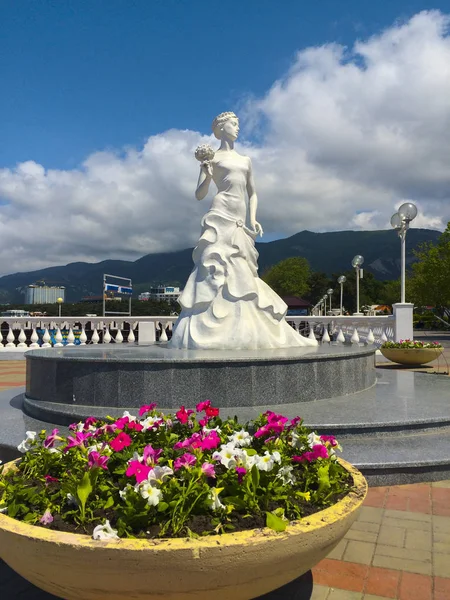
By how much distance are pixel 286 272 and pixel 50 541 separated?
230 feet

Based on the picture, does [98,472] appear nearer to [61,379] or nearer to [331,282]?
[61,379]

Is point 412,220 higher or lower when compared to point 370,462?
higher

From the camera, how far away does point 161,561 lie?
1.79m

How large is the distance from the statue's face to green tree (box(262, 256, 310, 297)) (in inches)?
2409

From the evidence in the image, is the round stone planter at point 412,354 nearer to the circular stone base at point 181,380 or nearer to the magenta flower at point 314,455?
the circular stone base at point 181,380

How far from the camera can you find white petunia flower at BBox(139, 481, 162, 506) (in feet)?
6.32

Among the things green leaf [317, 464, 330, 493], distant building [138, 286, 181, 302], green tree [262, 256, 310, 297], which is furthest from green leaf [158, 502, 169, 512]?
green tree [262, 256, 310, 297]

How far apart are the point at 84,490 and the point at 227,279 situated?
6.45m

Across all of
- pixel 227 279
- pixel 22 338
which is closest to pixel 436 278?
pixel 22 338

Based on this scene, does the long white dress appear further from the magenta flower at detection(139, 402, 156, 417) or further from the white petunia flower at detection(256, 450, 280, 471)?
the white petunia flower at detection(256, 450, 280, 471)

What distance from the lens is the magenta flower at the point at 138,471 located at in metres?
2.01

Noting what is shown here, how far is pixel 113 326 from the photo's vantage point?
1655cm

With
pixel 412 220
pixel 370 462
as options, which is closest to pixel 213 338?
pixel 370 462

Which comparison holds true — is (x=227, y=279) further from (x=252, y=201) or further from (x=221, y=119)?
(x=221, y=119)
